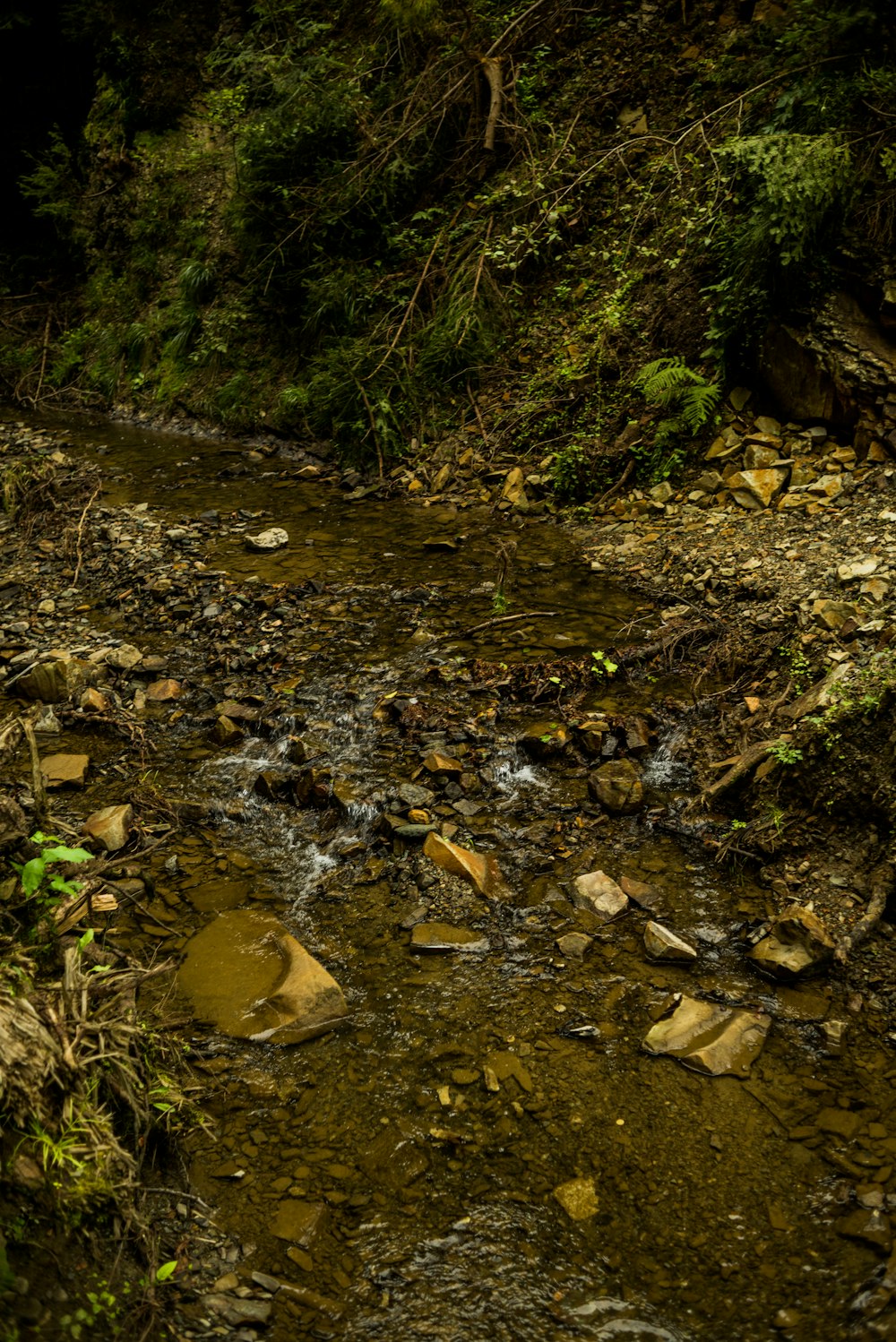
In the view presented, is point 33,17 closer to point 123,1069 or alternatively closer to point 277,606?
point 277,606

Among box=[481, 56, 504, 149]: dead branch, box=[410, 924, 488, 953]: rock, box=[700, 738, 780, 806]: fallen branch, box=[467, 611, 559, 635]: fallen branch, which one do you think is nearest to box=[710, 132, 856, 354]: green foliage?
box=[467, 611, 559, 635]: fallen branch

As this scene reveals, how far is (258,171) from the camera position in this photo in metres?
9.21

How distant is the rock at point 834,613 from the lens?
4.30 meters

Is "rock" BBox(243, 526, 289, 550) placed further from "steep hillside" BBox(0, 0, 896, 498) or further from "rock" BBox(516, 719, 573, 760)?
"rock" BBox(516, 719, 573, 760)

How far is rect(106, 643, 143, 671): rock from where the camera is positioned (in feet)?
17.3

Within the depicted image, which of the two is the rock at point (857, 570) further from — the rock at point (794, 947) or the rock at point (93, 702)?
the rock at point (93, 702)

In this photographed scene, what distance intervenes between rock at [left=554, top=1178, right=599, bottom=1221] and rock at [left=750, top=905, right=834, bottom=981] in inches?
43.1

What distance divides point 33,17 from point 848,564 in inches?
581

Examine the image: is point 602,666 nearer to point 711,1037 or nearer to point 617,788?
point 617,788

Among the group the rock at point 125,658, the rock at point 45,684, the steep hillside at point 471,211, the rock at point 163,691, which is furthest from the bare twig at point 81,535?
the steep hillside at point 471,211

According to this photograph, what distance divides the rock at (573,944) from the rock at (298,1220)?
1286 millimetres

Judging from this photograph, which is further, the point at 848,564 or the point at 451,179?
the point at 451,179

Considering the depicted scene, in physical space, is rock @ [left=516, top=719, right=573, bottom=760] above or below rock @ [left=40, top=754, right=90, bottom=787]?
above

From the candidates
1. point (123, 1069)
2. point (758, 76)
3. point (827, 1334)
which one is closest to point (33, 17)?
point (758, 76)
